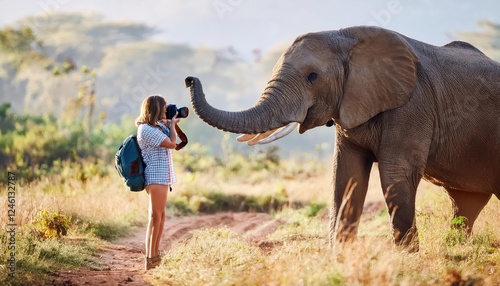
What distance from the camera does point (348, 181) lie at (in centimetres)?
945

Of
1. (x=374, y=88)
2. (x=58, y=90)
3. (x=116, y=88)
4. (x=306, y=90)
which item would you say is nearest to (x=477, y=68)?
(x=374, y=88)

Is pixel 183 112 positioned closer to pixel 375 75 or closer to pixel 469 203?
pixel 375 75

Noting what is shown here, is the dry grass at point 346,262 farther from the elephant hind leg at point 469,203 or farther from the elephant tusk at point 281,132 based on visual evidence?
the elephant tusk at point 281,132

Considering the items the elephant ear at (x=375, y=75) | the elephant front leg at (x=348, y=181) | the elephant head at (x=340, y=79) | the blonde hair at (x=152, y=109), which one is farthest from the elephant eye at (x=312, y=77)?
the blonde hair at (x=152, y=109)

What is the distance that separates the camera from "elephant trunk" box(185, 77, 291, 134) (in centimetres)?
831

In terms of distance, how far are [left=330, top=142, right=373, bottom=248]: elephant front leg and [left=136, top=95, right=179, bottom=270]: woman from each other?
6.47 feet

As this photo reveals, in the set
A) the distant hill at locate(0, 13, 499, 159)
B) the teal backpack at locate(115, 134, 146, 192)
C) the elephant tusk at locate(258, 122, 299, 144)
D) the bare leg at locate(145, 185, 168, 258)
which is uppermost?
the distant hill at locate(0, 13, 499, 159)

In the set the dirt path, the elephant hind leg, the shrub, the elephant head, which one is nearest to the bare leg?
the dirt path

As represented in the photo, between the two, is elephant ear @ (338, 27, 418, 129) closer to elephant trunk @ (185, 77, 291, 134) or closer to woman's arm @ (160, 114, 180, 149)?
elephant trunk @ (185, 77, 291, 134)

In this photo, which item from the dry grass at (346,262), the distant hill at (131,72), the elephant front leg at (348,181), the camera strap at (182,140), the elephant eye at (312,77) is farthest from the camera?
the distant hill at (131,72)

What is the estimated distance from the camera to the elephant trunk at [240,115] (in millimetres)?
8312

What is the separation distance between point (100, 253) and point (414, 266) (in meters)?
4.26

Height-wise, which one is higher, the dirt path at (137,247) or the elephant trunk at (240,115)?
the elephant trunk at (240,115)

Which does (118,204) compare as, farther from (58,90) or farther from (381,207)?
(58,90)
